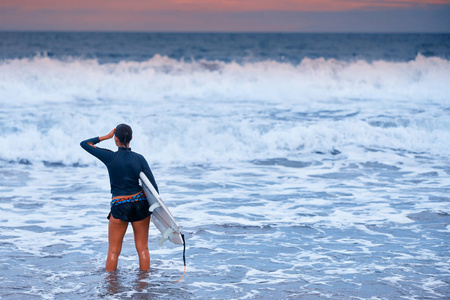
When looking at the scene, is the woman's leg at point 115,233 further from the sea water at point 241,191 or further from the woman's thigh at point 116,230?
the sea water at point 241,191

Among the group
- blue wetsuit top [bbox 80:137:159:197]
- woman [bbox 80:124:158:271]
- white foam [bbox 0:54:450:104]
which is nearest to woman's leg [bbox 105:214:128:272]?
woman [bbox 80:124:158:271]

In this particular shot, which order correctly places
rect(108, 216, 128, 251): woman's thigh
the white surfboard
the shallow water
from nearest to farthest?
the white surfboard, rect(108, 216, 128, 251): woman's thigh, the shallow water

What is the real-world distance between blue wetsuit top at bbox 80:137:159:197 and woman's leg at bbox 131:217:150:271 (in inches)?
13.7

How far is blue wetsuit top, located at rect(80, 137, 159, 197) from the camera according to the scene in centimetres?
518

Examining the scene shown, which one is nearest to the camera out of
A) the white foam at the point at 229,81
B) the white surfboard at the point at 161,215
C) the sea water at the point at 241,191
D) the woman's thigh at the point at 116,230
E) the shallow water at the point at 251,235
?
the white surfboard at the point at 161,215

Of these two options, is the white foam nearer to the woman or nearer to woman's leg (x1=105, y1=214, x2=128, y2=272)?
woman's leg (x1=105, y1=214, x2=128, y2=272)

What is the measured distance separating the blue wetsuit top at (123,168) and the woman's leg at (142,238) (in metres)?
0.35

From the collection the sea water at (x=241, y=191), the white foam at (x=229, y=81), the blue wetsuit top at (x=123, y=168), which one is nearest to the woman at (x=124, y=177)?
the blue wetsuit top at (x=123, y=168)

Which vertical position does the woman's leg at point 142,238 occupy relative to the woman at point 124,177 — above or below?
below

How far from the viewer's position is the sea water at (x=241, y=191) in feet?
18.8

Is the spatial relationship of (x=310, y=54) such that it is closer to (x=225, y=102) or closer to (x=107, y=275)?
(x=225, y=102)

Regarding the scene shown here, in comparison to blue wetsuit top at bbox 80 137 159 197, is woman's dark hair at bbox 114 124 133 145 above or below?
above

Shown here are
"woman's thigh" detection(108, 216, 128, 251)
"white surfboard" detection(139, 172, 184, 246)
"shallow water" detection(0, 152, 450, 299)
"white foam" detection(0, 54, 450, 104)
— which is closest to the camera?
"white surfboard" detection(139, 172, 184, 246)

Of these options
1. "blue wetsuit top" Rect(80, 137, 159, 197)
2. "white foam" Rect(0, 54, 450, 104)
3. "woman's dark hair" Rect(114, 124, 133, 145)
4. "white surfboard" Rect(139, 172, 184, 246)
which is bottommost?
"white surfboard" Rect(139, 172, 184, 246)
